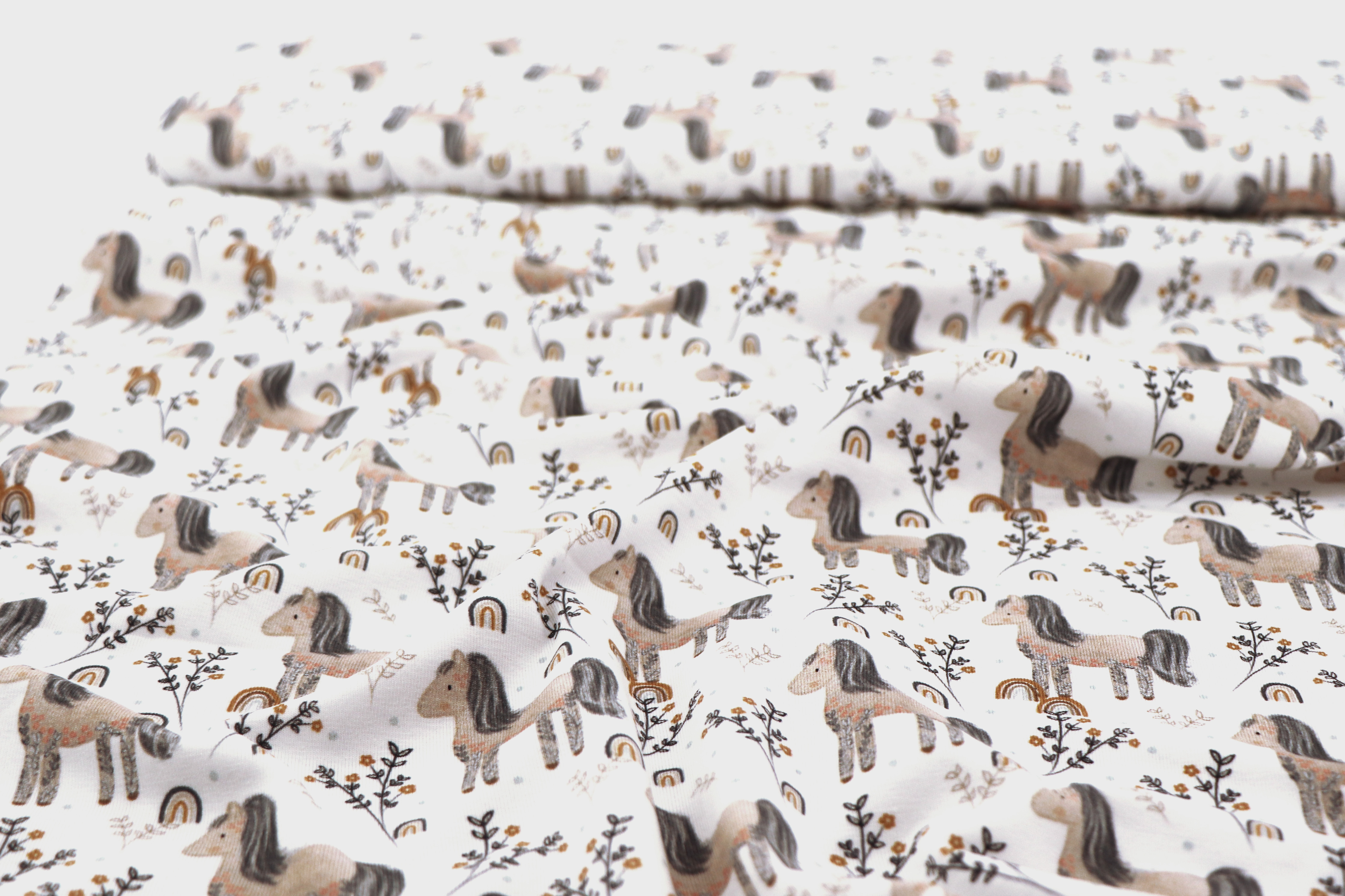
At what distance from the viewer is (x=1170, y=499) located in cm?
101

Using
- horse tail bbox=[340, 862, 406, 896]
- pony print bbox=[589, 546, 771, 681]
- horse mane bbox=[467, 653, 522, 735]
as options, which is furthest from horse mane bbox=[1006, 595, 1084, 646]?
horse tail bbox=[340, 862, 406, 896]

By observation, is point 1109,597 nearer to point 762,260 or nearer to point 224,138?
point 762,260

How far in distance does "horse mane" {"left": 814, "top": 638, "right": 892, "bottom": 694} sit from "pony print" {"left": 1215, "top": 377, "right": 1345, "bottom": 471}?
0.51 metres

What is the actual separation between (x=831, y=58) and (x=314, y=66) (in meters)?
1.04

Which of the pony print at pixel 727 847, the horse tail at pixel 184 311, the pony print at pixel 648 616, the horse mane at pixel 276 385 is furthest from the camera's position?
the horse tail at pixel 184 311

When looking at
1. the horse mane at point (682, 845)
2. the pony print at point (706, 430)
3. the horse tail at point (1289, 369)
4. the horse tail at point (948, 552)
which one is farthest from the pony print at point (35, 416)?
the horse tail at point (1289, 369)

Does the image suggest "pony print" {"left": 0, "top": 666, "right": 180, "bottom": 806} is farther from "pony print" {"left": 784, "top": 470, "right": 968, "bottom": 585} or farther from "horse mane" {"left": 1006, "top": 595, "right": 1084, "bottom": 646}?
"horse mane" {"left": 1006, "top": 595, "right": 1084, "bottom": 646}

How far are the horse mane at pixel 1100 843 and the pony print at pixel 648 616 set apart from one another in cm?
30

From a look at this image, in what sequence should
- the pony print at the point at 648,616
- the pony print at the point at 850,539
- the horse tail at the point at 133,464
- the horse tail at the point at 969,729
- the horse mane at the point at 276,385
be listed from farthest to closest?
the horse mane at the point at 276,385 → the horse tail at the point at 133,464 → the pony print at the point at 850,539 → the pony print at the point at 648,616 → the horse tail at the point at 969,729

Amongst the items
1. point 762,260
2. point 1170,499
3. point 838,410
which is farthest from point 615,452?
point 1170,499

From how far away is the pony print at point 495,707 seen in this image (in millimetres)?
715

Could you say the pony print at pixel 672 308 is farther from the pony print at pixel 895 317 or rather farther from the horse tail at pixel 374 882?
the horse tail at pixel 374 882

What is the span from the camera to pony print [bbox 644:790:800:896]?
61cm

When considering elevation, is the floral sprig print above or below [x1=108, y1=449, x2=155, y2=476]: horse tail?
below
